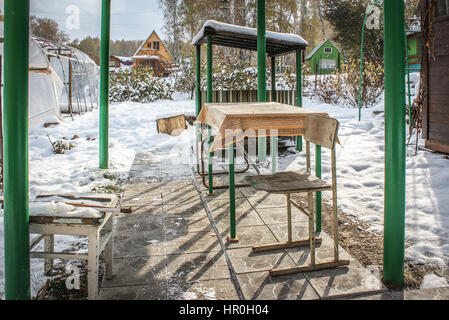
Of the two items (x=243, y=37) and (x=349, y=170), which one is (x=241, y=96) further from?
(x=349, y=170)

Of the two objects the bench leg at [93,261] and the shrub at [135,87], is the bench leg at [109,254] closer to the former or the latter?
the bench leg at [93,261]

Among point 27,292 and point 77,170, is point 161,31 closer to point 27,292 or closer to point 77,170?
point 77,170

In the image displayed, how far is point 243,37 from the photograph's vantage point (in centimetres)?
667

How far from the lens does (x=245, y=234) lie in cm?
349

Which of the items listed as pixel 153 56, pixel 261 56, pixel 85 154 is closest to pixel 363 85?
pixel 261 56

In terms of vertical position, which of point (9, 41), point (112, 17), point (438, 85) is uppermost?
point (112, 17)

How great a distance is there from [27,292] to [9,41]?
4.43ft

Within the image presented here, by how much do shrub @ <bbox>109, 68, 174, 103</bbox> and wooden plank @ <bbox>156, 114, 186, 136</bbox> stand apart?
7.46m

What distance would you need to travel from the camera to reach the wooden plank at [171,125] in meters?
9.79

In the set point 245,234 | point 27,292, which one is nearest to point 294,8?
point 245,234

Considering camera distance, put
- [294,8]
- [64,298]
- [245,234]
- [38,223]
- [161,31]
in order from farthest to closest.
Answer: [161,31]
[294,8]
[245,234]
[64,298]
[38,223]

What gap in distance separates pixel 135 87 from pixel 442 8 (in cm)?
1324

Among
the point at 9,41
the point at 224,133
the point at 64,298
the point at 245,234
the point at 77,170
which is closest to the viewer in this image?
the point at 9,41

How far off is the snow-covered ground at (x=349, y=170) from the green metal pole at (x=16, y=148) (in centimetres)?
46
